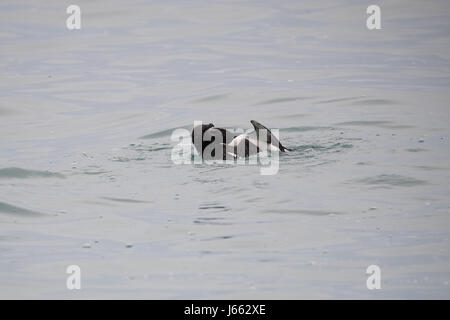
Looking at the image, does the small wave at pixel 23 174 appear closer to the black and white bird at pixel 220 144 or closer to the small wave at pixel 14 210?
the small wave at pixel 14 210

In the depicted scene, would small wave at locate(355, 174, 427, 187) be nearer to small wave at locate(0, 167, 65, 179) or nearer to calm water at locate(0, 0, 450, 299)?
calm water at locate(0, 0, 450, 299)

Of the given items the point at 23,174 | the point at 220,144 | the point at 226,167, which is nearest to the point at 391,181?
the point at 226,167

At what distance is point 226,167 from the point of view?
399 inches

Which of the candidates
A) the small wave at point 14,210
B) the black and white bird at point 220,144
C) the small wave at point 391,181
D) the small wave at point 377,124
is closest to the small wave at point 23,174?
the small wave at point 14,210

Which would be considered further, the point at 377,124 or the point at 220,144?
the point at 377,124

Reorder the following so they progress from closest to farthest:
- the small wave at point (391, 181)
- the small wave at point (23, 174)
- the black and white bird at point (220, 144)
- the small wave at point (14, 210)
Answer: the small wave at point (14, 210), the small wave at point (391, 181), the black and white bird at point (220, 144), the small wave at point (23, 174)

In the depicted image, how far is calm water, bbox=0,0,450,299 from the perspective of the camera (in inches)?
298

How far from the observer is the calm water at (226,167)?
7.57m

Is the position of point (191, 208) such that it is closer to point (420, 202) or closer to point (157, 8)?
point (420, 202)

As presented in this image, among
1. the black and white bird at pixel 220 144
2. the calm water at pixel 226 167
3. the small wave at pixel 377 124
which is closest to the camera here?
the calm water at pixel 226 167

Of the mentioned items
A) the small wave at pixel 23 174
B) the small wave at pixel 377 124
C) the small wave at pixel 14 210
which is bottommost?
the small wave at pixel 14 210

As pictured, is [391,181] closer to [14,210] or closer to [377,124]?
[377,124]

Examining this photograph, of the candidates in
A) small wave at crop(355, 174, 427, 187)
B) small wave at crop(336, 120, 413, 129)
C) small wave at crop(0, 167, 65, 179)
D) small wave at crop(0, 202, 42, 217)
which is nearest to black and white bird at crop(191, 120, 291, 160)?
small wave at crop(355, 174, 427, 187)

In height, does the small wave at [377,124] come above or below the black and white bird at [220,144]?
above
